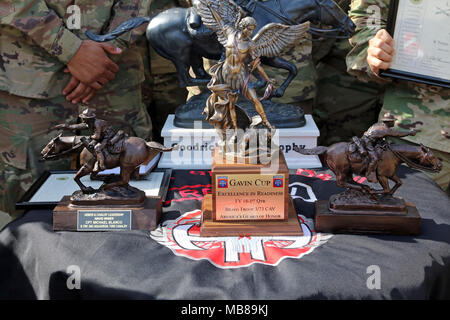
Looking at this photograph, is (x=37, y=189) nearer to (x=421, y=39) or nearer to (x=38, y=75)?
(x=38, y=75)

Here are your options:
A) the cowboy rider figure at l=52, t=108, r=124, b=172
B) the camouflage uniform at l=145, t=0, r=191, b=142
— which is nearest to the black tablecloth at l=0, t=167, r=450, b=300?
the cowboy rider figure at l=52, t=108, r=124, b=172

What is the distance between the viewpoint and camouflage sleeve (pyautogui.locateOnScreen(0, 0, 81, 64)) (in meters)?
1.88

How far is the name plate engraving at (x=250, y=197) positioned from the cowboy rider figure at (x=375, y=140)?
0.88 ft

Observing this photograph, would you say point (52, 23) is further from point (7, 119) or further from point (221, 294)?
point (221, 294)

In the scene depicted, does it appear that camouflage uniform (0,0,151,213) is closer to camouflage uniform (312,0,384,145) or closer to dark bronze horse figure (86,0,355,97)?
dark bronze horse figure (86,0,355,97)

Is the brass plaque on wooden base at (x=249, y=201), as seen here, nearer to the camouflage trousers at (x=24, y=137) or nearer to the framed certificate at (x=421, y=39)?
the framed certificate at (x=421, y=39)

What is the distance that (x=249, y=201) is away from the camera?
1401mm

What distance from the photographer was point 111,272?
1.14 m

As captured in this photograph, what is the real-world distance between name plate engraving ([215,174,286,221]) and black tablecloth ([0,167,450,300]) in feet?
0.31

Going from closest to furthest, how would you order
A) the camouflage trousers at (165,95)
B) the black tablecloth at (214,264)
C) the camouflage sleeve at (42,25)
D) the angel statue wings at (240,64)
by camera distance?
the black tablecloth at (214,264) < the angel statue wings at (240,64) < the camouflage sleeve at (42,25) < the camouflage trousers at (165,95)

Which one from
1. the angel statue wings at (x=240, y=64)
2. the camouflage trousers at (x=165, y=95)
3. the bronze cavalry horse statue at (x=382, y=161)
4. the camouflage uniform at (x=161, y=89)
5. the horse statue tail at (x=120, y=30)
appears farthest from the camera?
the camouflage trousers at (x=165, y=95)

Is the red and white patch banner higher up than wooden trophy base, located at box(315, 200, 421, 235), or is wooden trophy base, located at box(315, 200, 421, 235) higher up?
wooden trophy base, located at box(315, 200, 421, 235)

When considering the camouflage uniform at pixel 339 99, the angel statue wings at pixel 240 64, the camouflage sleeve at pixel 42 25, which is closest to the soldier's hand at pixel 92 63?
the camouflage sleeve at pixel 42 25

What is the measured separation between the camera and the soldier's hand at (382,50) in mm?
1933
